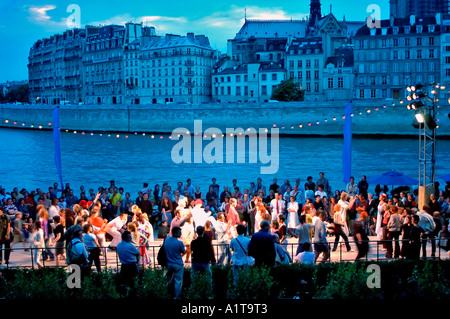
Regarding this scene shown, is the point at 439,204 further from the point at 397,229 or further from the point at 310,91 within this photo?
the point at 310,91

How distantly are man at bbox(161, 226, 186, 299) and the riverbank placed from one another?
3663cm

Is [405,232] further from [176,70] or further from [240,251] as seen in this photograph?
[176,70]

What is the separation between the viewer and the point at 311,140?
48062 mm

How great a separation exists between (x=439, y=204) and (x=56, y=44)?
101812 millimetres

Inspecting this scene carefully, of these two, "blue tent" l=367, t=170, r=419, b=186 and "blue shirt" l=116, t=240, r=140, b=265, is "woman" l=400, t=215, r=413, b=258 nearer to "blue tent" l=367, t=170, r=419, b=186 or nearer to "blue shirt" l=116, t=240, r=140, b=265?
"blue shirt" l=116, t=240, r=140, b=265

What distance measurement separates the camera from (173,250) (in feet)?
22.4

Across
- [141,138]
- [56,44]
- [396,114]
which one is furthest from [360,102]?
[56,44]

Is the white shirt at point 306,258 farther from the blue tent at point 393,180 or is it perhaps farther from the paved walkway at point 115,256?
the blue tent at point 393,180

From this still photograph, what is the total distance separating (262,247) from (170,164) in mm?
27786

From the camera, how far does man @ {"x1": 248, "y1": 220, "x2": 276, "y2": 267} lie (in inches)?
278

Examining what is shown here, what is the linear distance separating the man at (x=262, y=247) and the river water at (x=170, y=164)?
55.0 feet

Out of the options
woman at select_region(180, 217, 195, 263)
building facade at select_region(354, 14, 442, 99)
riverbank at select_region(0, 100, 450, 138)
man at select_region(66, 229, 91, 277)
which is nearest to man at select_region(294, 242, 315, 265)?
woman at select_region(180, 217, 195, 263)

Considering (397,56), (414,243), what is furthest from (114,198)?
(397,56)

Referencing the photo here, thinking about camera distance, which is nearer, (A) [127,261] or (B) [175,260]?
(B) [175,260]
